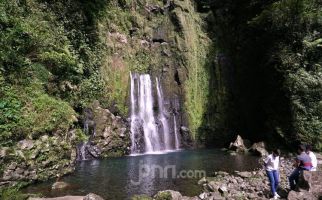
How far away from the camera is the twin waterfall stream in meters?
21.8

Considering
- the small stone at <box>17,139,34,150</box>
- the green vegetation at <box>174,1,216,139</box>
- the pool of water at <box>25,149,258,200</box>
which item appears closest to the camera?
the pool of water at <box>25,149,258,200</box>

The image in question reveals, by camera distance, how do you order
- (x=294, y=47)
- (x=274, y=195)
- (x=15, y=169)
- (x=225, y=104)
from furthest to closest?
(x=225, y=104) → (x=294, y=47) → (x=15, y=169) → (x=274, y=195)

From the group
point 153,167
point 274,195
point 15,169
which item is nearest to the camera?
point 274,195

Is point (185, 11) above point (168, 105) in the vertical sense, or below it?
above

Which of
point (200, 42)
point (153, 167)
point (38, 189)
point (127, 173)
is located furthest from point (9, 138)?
point (200, 42)

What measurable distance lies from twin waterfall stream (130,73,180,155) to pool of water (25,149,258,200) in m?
2.62

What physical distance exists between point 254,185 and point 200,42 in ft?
58.9

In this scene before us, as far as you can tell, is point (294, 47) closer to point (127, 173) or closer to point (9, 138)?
point (127, 173)

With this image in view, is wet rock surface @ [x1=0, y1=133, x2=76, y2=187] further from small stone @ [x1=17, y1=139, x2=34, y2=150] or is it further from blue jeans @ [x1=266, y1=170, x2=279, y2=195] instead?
blue jeans @ [x1=266, y1=170, x2=279, y2=195]

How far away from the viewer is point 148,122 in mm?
22625

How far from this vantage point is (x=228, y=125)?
25.4m

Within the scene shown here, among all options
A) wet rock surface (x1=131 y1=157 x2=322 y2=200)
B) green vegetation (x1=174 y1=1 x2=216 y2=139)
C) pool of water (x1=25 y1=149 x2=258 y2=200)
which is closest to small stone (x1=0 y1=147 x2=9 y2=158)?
pool of water (x1=25 y1=149 x2=258 y2=200)

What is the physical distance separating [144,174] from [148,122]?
28.3 ft

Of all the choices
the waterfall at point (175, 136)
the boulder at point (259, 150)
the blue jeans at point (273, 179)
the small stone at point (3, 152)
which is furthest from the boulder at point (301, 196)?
the waterfall at point (175, 136)
